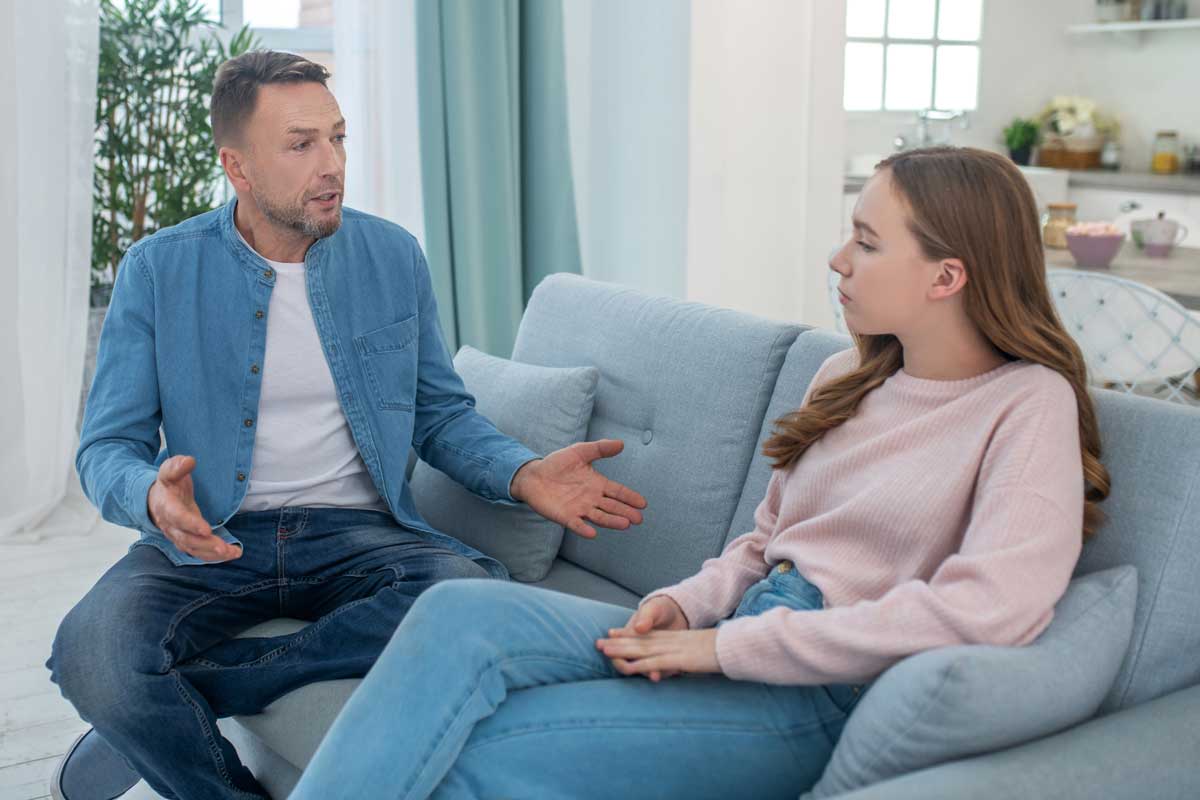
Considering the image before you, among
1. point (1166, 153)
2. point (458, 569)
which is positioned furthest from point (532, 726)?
point (1166, 153)

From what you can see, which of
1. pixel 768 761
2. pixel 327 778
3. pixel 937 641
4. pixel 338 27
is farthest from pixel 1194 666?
pixel 338 27

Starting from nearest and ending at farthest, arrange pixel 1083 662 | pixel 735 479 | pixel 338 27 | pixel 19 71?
pixel 1083 662
pixel 735 479
pixel 19 71
pixel 338 27

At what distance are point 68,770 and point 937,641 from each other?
1397 millimetres

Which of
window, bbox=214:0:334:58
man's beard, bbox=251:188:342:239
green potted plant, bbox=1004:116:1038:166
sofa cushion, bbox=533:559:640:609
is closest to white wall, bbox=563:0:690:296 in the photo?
window, bbox=214:0:334:58

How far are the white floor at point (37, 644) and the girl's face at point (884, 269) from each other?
1473mm

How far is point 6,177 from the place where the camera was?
3471 millimetres

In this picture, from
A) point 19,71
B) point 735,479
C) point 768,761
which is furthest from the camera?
point 19,71

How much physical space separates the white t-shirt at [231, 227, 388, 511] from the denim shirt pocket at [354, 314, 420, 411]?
64 mm

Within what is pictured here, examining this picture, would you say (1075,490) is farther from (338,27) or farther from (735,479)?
(338,27)

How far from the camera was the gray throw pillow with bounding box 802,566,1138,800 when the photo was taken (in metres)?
1.19

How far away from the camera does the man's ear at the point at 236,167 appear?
207 cm

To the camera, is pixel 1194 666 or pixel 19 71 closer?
pixel 1194 666

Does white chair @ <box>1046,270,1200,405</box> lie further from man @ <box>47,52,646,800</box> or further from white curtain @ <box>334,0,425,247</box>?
white curtain @ <box>334,0,425,247</box>

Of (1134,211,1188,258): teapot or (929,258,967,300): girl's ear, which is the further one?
(1134,211,1188,258): teapot
